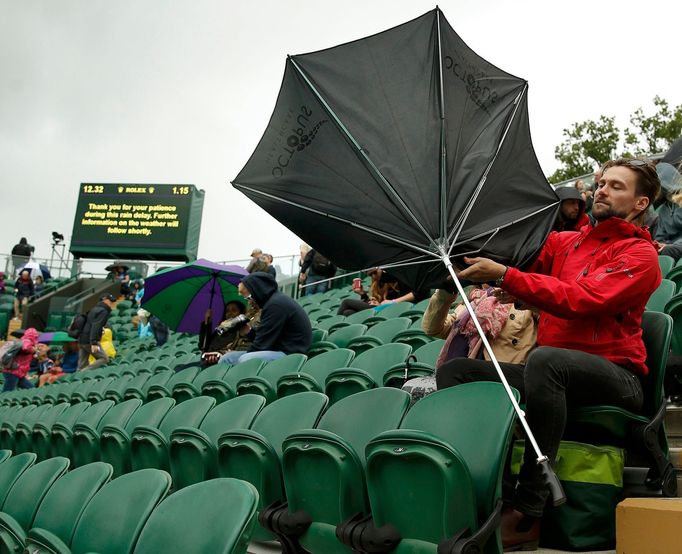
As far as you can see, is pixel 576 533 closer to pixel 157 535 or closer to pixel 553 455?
pixel 553 455

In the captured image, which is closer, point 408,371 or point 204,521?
point 204,521

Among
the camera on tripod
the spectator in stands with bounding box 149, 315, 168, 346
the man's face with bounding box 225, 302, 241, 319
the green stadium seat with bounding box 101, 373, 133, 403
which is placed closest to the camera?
the green stadium seat with bounding box 101, 373, 133, 403

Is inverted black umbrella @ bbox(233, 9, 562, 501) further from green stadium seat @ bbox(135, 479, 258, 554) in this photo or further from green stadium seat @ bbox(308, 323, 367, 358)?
green stadium seat @ bbox(308, 323, 367, 358)

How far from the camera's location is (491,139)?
8.59ft

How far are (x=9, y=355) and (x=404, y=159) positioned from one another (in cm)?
1014

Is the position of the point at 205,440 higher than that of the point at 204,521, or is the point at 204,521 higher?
the point at 204,521

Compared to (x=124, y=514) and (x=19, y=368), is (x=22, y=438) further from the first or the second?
(x=19, y=368)

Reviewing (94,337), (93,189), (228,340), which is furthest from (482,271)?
(93,189)

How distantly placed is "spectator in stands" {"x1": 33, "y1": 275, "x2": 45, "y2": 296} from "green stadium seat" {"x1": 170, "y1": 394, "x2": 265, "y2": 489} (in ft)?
57.5

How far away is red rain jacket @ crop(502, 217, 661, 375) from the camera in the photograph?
2270mm

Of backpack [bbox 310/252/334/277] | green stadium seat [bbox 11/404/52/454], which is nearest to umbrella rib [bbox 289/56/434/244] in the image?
green stadium seat [bbox 11/404/52/454]

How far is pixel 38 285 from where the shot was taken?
768 inches

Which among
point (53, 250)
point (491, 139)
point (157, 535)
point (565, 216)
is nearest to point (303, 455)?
point (157, 535)

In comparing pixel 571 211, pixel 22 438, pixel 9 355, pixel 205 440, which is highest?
pixel 571 211
